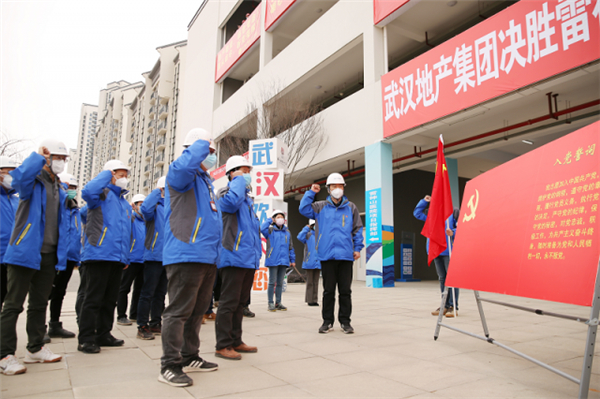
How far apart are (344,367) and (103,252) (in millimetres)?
2483

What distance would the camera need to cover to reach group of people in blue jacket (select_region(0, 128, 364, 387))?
2939mm

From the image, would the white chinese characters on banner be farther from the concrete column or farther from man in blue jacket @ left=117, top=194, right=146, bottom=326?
man in blue jacket @ left=117, top=194, right=146, bottom=326

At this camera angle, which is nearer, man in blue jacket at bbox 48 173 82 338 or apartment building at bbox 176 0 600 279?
man in blue jacket at bbox 48 173 82 338

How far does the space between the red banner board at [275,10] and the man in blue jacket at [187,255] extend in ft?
52.9

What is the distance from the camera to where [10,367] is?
114 inches

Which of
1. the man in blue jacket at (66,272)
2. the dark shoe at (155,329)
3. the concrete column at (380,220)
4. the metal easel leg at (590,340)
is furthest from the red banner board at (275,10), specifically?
the metal easel leg at (590,340)

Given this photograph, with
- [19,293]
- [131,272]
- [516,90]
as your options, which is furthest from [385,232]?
[19,293]

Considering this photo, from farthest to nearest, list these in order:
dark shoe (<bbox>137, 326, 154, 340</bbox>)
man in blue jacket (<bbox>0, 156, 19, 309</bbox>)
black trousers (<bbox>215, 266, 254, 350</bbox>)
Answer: dark shoe (<bbox>137, 326, 154, 340</bbox>), man in blue jacket (<bbox>0, 156, 19, 309</bbox>), black trousers (<bbox>215, 266, 254, 350</bbox>)

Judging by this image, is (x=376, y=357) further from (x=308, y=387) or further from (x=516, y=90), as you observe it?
(x=516, y=90)

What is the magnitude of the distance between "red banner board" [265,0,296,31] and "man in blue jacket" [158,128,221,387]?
52.9 ft

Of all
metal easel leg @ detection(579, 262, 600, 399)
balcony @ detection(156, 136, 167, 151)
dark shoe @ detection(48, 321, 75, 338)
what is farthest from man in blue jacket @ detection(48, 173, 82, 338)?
balcony @ detection(156, 136, 167, 151)

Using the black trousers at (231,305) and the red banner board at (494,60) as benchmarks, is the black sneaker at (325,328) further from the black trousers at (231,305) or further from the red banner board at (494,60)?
the red banner board at (494,60)

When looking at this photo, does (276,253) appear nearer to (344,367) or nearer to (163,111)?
(344,367)

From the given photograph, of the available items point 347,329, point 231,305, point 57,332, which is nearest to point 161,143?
point 57,332
